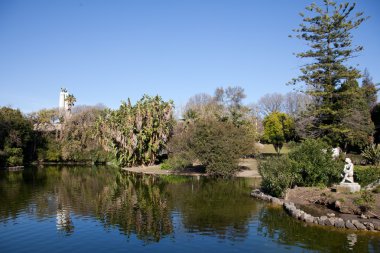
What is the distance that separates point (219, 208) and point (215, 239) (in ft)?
21.2

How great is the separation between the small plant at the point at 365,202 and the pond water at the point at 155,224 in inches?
116

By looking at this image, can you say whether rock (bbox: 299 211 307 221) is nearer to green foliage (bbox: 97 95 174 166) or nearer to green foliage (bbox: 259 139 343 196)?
green foliage (bbox: 259 139 343 196)

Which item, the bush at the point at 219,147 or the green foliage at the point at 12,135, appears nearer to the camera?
the bush at the point at 219,147

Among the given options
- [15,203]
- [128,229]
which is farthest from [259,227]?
[15,203]

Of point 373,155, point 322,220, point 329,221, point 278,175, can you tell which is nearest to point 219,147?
point 278,175

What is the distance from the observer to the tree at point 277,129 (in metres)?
58.4

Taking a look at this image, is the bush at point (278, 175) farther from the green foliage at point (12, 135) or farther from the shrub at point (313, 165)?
the green foliage at point (12, 135)

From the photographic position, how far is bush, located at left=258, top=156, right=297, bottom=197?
2475 centimetres

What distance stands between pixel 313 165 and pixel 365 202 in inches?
253

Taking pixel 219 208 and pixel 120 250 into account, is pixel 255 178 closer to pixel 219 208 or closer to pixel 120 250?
pixel 219 208

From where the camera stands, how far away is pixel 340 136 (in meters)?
38.5

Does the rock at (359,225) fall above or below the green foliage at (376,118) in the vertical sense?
below

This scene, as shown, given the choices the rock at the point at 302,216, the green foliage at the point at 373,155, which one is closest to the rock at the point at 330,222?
the rock at the point at 302,216

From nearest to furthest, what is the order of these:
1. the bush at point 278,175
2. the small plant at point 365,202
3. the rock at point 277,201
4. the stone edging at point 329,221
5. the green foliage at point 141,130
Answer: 1. the stone edging at point 329,221
2. the small plant at point 365,202
3. the rock at point 277,201
4. the bush at point 278,175
5. the green foliage at point 141,130
